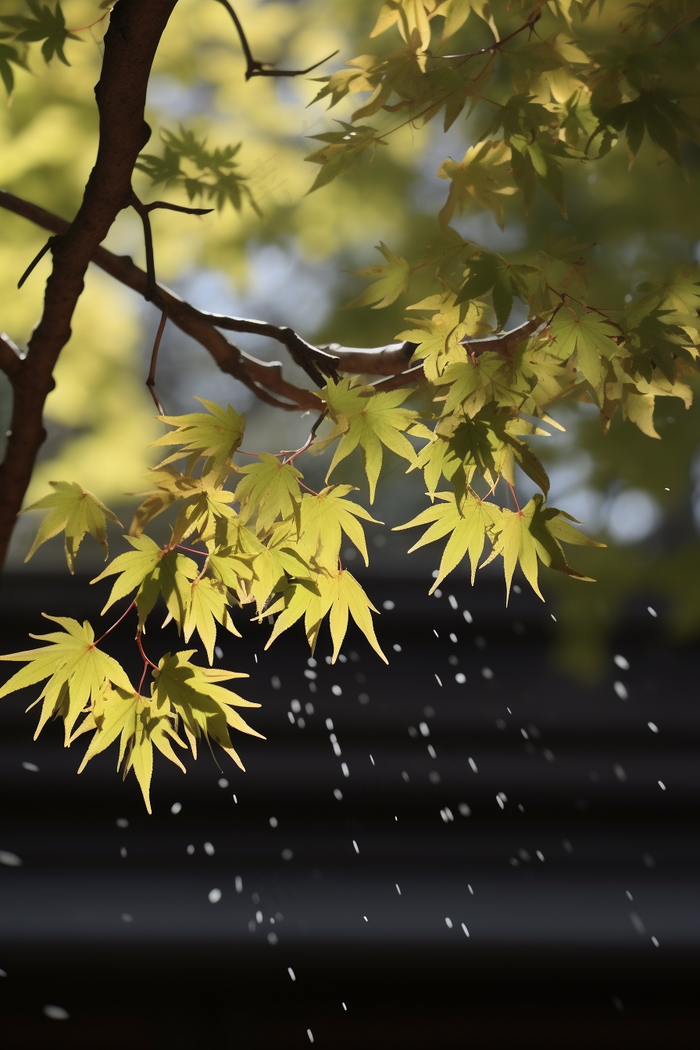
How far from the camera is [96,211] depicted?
2.44ft

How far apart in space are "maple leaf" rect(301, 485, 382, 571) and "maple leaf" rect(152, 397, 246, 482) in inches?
2.8

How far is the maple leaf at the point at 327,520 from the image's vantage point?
0.66m

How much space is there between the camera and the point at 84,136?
2268mm

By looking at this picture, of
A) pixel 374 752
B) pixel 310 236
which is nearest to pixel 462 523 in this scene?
pixel 374 752

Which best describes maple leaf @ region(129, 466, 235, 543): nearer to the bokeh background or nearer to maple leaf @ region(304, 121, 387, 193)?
maple leaf @ region(304, 121, 387, 193)

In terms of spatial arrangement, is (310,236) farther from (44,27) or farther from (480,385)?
(480,385)

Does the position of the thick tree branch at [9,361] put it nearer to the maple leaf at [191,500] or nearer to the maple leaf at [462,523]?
the maple leaf at [191,500]

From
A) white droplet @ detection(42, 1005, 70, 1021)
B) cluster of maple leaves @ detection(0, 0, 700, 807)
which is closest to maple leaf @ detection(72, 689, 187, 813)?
cluster of maple leaves @ detection(0, 0, 700, 807)

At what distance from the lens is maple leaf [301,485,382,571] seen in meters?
0.66

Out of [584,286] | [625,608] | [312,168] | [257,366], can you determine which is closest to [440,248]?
[584,286]

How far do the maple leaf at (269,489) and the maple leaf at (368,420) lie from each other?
0.10 ft

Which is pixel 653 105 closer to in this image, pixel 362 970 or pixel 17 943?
pixel 362 970

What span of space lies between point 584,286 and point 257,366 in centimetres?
40

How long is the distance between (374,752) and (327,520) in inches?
64.8
